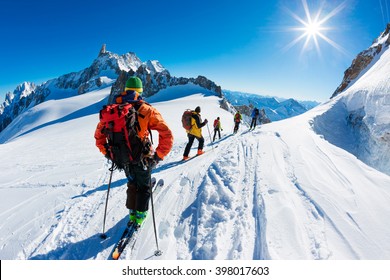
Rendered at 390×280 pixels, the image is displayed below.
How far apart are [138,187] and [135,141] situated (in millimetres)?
1002

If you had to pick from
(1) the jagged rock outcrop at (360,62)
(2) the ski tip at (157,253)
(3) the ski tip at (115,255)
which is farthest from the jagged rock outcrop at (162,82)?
(3) the ski tip at (115,255)

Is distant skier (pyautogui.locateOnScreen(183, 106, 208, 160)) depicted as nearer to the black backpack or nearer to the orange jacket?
the orange jacket

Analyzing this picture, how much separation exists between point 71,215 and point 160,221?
208 centimetres

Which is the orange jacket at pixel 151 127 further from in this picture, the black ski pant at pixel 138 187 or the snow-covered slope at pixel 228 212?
the snow-covered slope at pixel 228 212

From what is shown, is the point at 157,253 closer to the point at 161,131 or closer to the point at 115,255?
the point at 115,255

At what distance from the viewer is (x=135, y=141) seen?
11.8 feet

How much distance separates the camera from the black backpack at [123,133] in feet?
11.1

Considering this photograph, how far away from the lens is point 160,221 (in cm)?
438

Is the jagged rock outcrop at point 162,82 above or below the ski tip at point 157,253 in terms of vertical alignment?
above

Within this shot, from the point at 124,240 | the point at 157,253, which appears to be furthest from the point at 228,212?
the point at 124,240

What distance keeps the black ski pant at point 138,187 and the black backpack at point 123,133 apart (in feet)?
0.75
